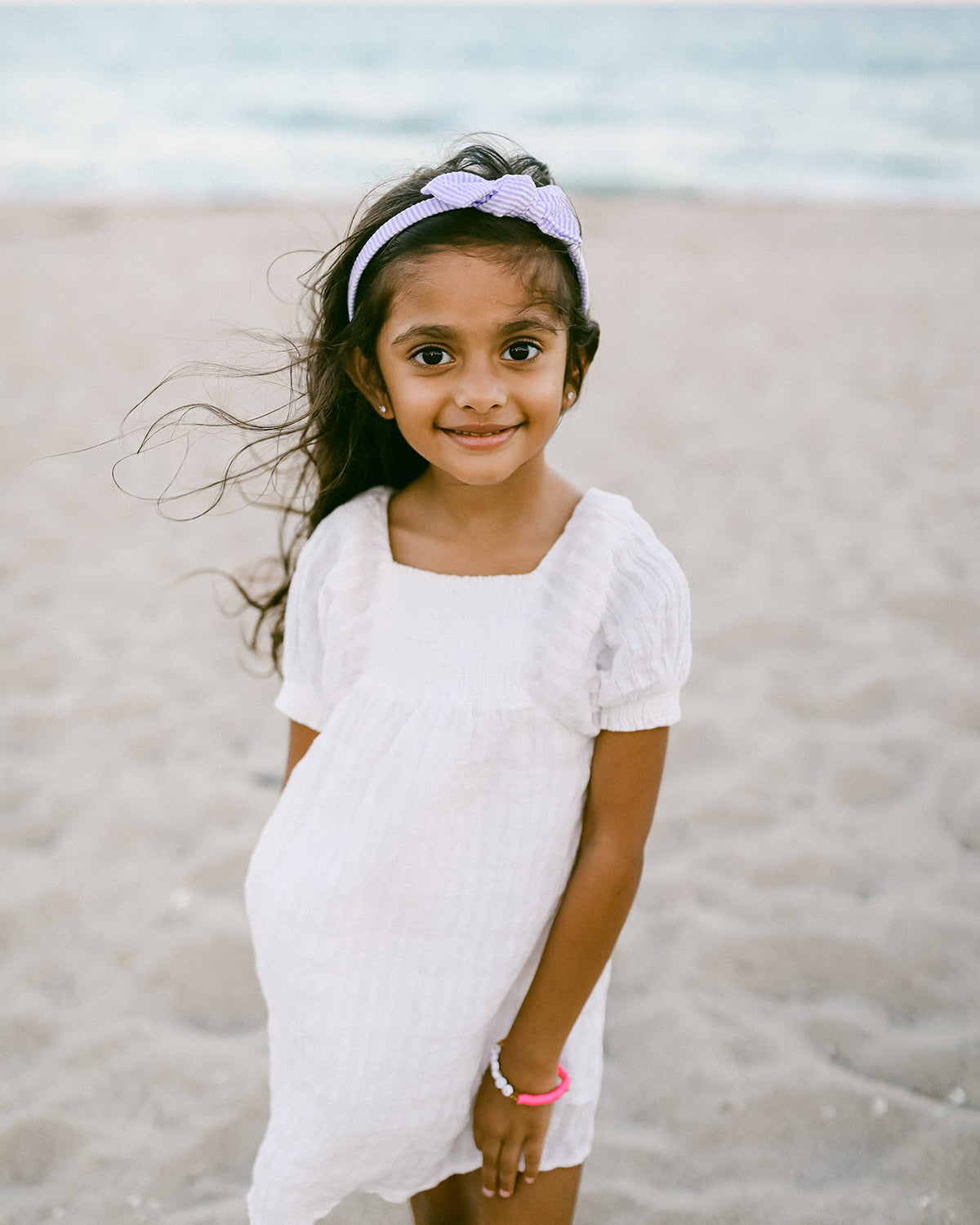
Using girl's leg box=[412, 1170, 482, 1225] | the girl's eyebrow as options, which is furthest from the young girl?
girl's leg box=[412, 1170, 482, 1225]

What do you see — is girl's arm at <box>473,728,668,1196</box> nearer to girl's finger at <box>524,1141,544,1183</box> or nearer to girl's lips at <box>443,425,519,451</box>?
girl's finger at <box>524,1141,544,1183</box>

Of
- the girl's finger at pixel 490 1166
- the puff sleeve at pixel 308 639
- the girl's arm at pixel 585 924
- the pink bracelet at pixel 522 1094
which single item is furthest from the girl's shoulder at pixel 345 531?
the girl's finger at pixel 490 1166

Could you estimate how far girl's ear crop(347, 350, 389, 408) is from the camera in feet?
4.52

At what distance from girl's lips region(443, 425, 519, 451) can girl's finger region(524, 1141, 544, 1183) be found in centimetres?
88

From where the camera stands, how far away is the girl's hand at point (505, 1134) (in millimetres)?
1327

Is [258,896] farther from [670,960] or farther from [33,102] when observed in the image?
[33,102]

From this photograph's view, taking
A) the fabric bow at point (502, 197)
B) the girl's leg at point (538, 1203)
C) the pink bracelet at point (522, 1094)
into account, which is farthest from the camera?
the girl's leg at point (538, 1203)

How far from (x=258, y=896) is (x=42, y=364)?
204 inches

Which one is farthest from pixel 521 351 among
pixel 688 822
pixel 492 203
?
pixel 688 822

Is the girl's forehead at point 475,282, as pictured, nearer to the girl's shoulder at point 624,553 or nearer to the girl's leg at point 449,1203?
the girl's shoulder at point 624,553

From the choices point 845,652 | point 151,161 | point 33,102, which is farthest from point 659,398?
point 33,102

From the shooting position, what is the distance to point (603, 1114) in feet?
6.31

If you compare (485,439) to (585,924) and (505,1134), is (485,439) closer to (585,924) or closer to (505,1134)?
(585,924)

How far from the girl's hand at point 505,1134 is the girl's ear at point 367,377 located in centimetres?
90
